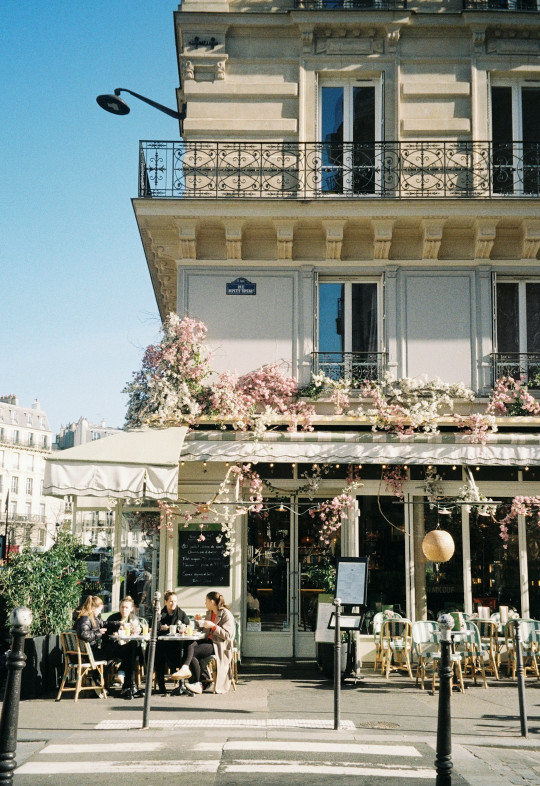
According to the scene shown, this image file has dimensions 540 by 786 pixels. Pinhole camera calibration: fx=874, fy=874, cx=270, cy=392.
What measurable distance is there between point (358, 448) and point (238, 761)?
19.4 feet

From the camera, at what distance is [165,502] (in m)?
13.2

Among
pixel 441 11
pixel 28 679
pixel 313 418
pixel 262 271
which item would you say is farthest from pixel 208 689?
pixel 441 11

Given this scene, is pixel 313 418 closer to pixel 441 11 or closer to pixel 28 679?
pixel 28 679

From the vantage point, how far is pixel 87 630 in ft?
36.6

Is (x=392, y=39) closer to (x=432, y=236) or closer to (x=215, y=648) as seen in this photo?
(x=432, y=236)

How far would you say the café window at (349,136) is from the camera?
14.4 metres

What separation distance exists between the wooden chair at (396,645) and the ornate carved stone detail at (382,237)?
5.81 meters

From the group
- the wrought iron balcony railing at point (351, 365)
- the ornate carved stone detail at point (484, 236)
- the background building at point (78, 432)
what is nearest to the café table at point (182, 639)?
the wrought iron balcony railing at point (351, 365)

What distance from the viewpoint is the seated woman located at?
1112 centimetres

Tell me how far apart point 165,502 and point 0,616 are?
281 centimetres

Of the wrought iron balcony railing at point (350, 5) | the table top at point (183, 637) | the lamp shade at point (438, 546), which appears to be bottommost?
the table top at point (183, 637)

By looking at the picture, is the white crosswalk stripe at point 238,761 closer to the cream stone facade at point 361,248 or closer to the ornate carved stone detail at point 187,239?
the cream stone facade at point 361,248

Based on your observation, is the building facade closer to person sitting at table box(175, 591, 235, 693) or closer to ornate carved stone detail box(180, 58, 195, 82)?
ornate carved stone detail box(180, 58, 195, 82)

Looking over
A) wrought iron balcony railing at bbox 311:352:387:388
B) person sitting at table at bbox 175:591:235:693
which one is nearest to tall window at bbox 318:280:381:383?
wrought iron balcony railing at bbox 311:352:387:388
